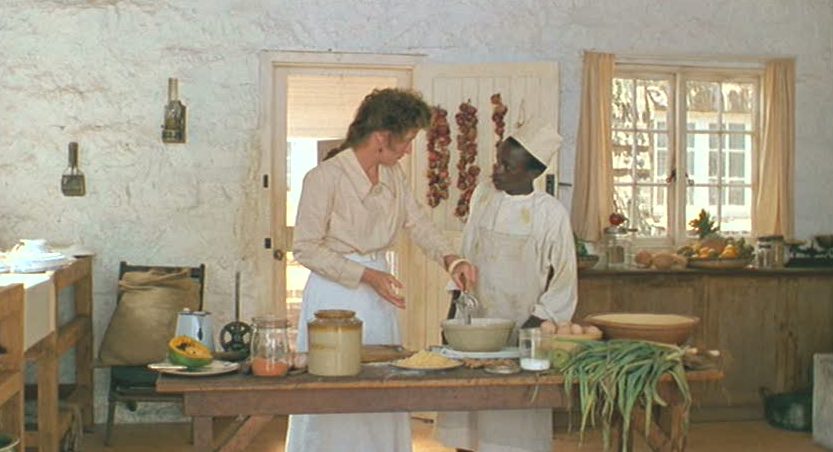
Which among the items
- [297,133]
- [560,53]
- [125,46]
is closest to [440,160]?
[560,53]

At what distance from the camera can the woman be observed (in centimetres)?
370

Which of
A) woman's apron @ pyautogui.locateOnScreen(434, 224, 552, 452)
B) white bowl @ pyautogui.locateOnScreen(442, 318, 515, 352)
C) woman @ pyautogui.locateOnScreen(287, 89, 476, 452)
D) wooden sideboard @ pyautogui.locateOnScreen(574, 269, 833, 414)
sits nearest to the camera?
white bowl @ pyautogui.locateOnScreen(442, 318, 515, 352)

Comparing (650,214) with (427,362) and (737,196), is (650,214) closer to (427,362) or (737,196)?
(737,196)

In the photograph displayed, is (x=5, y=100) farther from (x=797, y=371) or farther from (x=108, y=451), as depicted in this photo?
(x=797, y=371)

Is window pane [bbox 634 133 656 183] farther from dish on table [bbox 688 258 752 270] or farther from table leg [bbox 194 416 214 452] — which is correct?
table leg [bbox 194 416 214 452]

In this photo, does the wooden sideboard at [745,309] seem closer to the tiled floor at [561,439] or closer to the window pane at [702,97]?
the tiled floor at [561,439]

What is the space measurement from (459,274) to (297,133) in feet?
20.6

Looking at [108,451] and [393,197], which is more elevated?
[393,197]

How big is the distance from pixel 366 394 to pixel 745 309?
3701 millimetres

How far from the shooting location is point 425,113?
3.78 m

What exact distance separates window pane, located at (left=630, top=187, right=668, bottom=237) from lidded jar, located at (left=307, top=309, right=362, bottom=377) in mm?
3913

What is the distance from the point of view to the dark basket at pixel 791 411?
5.81 metres

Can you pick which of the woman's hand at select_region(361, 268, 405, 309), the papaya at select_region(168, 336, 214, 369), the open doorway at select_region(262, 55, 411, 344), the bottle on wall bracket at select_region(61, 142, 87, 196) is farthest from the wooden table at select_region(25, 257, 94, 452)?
the woman's hand at select_region(361, 268, 405, 309)

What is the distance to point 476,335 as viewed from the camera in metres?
3.36
